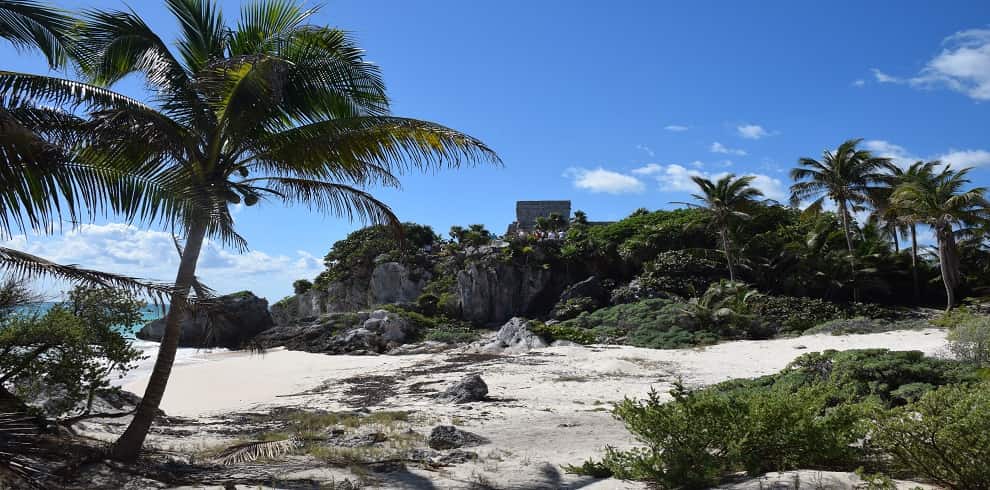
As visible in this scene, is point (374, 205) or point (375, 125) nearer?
point (375, 125)

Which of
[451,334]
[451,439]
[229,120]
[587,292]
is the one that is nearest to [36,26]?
[229,120]

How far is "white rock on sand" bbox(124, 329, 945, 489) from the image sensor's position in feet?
25.6

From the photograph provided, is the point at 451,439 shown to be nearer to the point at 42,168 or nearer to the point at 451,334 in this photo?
the point at 42,168

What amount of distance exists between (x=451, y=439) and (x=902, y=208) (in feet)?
83.7

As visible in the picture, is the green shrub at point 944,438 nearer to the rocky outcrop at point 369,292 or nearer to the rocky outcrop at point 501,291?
the rocky outcrop at point 501,291

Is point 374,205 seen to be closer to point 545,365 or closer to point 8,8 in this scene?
point 8,8

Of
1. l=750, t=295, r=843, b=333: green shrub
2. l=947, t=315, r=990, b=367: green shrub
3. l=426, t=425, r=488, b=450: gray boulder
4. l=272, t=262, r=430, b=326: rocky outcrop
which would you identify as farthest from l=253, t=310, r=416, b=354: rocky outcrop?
l=947, t=315, r=990, b=367: green shrub

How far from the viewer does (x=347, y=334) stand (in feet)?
90.2

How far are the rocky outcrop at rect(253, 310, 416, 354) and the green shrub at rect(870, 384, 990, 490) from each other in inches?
900

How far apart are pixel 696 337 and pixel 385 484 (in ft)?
56.0

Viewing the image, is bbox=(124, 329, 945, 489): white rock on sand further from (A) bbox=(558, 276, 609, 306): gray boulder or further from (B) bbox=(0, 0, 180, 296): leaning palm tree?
(A) bbox=(558, 276, 609, 306): gray boulder

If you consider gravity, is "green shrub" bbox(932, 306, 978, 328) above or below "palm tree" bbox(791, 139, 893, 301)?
below

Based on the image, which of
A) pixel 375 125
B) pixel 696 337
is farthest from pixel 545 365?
pixel 375 125

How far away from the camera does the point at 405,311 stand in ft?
104
